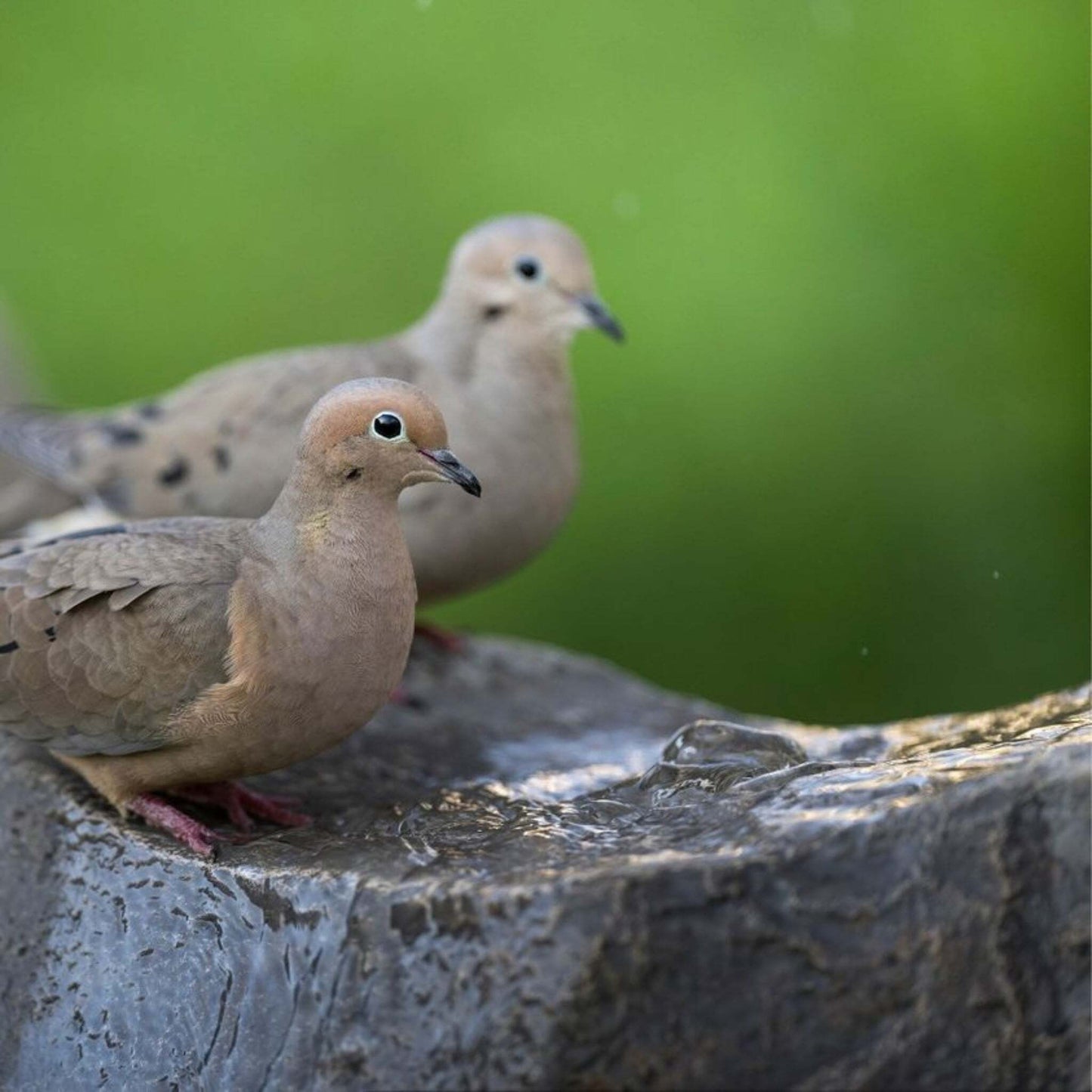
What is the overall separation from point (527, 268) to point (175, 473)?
1.03 m

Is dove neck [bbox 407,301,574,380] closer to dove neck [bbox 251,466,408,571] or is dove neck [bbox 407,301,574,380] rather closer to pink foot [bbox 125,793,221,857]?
dove neck [bbox 251,466,408,571]

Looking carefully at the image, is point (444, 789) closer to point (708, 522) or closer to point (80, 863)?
point (80, 863)

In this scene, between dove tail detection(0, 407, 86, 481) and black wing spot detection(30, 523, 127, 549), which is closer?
black wing spot detection(30, 523, 127, 549)

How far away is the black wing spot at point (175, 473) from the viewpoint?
4453mm

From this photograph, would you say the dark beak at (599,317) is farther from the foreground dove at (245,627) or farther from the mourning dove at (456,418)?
the foreground dove at (245,627)

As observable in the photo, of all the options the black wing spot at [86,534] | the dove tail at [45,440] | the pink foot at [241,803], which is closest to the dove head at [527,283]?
the dove tail at [45,440]

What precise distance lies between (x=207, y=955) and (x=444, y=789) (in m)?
0.62

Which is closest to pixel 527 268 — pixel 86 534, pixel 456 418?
pixel 456 418

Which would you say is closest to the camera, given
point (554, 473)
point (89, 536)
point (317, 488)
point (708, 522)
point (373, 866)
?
point (373, 866)

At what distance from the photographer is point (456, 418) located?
4.38 meters

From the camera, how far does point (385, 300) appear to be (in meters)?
7.05

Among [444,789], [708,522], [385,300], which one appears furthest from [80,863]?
[385,300]

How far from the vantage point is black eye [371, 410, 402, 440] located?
9.56 ft

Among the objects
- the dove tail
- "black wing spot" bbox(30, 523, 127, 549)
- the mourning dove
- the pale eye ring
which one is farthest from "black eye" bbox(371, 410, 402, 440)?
the dove tail
